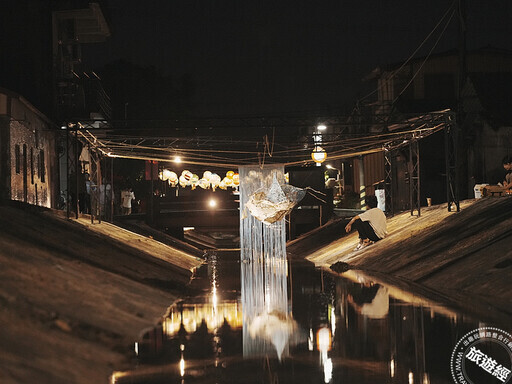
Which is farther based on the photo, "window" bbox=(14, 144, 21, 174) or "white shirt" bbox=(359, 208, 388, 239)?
"white shirt" bbox=(359, 208, 388, 239)

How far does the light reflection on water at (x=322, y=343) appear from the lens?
26.0ft

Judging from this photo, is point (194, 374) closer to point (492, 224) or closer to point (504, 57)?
point (492, 224)

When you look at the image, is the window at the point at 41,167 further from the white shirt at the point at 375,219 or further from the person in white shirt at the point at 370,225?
the white shirt at the point at 375,219

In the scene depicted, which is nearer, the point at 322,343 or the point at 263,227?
the point at 322,343

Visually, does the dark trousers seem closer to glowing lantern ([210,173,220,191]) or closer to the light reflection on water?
the light reflection on water

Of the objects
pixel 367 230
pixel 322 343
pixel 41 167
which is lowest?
pixel 322 343

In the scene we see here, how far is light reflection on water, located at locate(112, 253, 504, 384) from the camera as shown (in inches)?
312

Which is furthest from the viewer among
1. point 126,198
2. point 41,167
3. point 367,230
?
point 126,198

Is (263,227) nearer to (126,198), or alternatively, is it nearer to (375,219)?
(375,219)

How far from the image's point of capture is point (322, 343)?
9.91m

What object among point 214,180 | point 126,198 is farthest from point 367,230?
point 126,198

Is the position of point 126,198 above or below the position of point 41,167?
below

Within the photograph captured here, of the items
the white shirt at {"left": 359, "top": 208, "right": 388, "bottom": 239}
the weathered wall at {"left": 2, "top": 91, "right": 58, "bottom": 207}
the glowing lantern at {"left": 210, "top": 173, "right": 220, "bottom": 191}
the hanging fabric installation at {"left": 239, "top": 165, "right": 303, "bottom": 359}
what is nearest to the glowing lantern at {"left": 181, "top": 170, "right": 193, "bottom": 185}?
the glowing lantern at {"left": 210, "top": 173, "right": 220, "bottom": 191}

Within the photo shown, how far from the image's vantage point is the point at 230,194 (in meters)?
44.3
